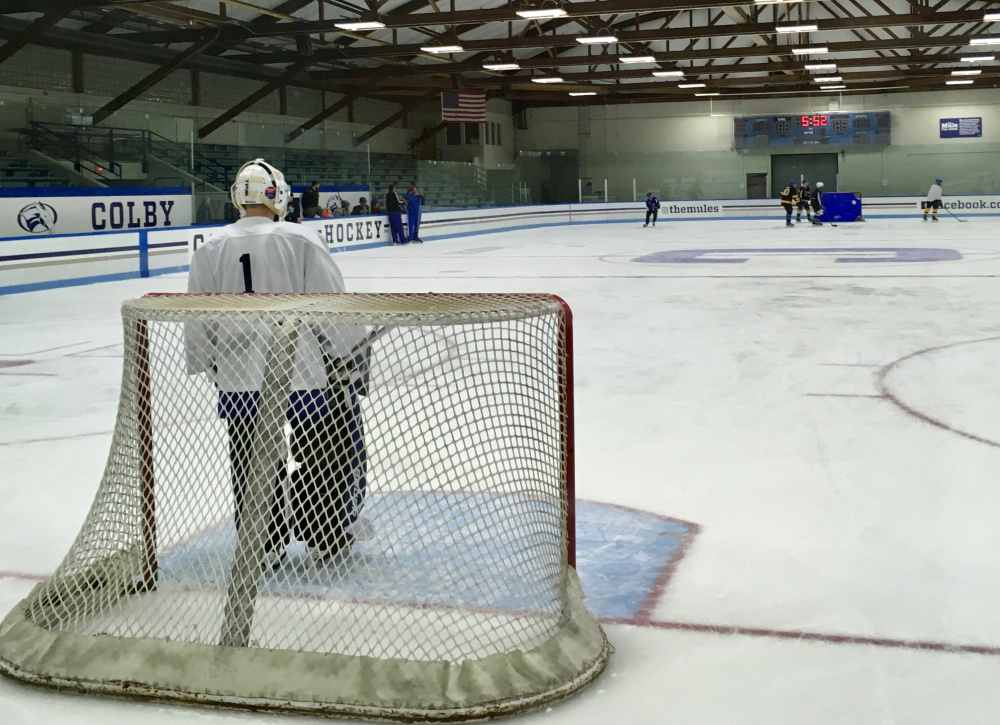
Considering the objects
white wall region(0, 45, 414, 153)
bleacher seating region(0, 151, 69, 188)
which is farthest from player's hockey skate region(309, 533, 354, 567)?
white wall region(0, 45, 414, 153)

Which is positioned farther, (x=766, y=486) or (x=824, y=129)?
(x=824, y=129)

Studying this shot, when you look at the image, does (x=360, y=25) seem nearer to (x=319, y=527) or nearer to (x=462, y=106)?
(x=462, y=106)

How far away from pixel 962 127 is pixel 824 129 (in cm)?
510

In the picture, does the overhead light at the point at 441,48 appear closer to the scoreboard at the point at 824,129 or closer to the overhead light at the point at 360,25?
the overhead light at the point at 360,25

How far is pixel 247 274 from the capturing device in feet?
10.6

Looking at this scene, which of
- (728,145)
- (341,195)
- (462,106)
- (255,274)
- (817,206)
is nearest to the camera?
(255,274)

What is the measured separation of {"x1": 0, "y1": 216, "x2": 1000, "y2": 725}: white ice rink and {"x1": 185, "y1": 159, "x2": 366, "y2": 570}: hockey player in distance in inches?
27.2

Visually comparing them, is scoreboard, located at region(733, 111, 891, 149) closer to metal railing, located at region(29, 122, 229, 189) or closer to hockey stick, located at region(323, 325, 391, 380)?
metal railing, located at region(29, 122, 229, 189)

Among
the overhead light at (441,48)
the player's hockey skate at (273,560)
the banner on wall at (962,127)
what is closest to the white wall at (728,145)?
the banner on wall at (962,127)

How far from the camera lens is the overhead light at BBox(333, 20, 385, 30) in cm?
2052

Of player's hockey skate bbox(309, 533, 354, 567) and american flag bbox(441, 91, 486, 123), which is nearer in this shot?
player's hockey skate bbox(309, 533, 354, 567)

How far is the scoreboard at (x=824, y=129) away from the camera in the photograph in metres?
36.2

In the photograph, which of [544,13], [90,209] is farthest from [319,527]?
[544,13]

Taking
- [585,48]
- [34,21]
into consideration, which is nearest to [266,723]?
[34,21]
